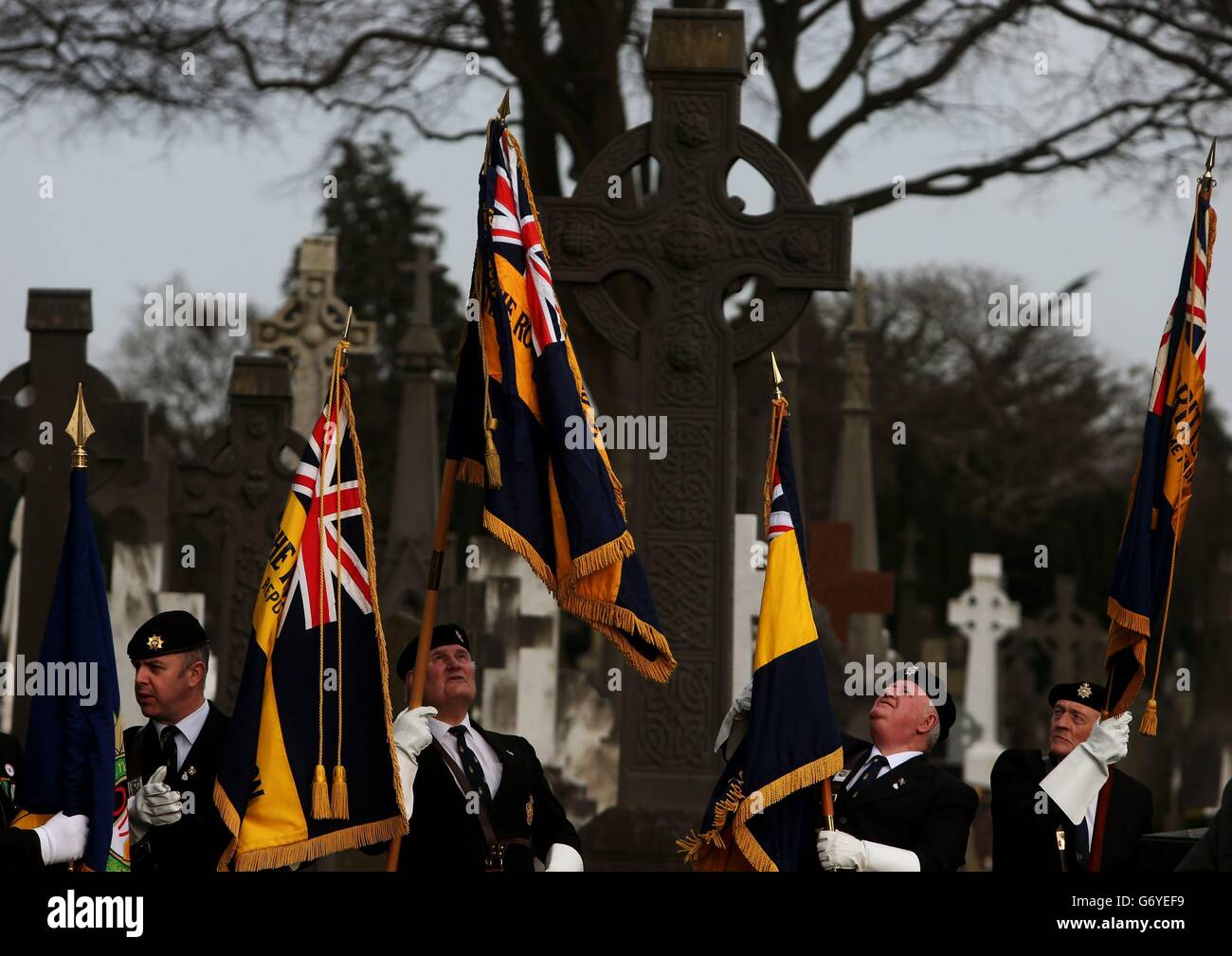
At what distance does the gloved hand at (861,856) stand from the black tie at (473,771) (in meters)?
1.05

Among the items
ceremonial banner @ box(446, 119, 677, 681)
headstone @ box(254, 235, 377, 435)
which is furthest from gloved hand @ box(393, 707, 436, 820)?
headstone @ box(254, 235, 377, 435)

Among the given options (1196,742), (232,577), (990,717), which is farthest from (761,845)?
(1196,742)

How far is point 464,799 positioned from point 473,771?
0.29ft

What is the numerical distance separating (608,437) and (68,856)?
450 cm

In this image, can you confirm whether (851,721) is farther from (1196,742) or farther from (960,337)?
(960,337)

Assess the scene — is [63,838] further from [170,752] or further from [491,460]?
[491,460]

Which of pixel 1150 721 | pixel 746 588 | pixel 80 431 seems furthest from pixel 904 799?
pixel 746 588

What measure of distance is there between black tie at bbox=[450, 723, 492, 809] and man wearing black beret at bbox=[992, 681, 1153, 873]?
1621 millimetres

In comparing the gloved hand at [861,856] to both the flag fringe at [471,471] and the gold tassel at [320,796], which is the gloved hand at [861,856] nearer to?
the gold tassel at [320,796]

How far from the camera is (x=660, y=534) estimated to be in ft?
31.7

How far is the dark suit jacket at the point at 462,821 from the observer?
6527 mm

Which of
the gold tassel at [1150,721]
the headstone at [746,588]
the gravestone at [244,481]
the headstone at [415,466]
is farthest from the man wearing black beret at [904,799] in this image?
Answer: the headstone at [415,466]

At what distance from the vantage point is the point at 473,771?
6.58 meters

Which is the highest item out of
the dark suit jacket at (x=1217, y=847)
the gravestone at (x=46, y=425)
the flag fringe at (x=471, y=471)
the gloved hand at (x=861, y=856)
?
the gravestone at (x=46, y=425)
